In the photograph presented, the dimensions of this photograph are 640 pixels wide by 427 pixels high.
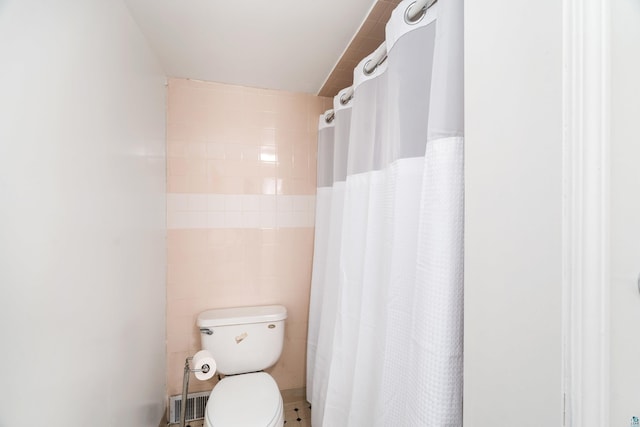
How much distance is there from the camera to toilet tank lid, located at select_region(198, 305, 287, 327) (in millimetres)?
1563

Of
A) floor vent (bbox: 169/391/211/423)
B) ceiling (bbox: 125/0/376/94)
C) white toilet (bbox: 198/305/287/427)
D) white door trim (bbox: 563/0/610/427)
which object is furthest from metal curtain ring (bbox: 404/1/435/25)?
floor vent (bbox: 169/391/211/423)

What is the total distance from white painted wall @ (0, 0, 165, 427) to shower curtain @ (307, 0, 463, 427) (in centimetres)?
90

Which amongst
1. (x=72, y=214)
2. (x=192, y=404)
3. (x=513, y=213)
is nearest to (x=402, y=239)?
(x=513, y=213)

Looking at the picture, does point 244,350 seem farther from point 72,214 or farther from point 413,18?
point 413,18

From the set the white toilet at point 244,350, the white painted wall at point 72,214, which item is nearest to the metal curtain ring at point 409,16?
the white painted wall at point 72,214

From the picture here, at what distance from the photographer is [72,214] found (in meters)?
0.76

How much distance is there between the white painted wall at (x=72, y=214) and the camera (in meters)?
0.57

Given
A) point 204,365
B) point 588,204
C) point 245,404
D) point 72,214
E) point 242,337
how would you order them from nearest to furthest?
point 588,204 < point 72,214 < point 245,404 < point 204,365 < point 242,337

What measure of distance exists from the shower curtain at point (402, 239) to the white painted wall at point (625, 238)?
32 cm

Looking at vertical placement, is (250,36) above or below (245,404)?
above

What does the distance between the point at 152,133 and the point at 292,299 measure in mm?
1283

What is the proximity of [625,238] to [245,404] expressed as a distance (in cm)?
144

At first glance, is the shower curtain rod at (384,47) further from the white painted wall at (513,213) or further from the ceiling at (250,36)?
the white painted wall at (513,213)

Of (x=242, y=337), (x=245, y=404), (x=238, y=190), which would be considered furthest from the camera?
(x=238, y=190)
